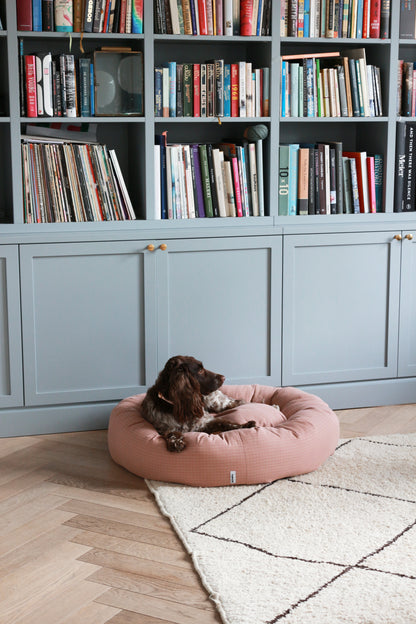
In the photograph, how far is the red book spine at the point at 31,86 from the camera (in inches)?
129

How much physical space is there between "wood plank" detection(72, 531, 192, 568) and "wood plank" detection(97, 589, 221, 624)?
0.21 metres

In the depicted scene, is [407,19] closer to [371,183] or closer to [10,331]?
[371,183]

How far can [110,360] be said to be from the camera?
353 centimetres

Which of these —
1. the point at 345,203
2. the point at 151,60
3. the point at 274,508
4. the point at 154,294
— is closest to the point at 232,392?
the point at 154,294

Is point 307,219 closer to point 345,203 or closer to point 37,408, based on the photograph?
point 345,203

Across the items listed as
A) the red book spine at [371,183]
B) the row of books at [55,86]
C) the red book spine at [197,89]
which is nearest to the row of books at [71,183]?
the row of books at [55,86]

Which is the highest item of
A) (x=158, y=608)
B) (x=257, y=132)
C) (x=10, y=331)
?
(x=257, y=132)

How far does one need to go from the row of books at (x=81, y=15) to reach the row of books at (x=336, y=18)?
0.68 m

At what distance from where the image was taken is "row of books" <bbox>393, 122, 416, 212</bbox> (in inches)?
149

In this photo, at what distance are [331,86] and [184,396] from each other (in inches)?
64.9

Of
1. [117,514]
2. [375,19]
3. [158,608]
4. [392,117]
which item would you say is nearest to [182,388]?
[117,514]

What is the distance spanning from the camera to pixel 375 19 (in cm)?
369

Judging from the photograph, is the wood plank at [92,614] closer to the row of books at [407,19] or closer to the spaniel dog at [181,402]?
the spaniel dog at [181,402]

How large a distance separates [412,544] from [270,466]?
24.3 inches
